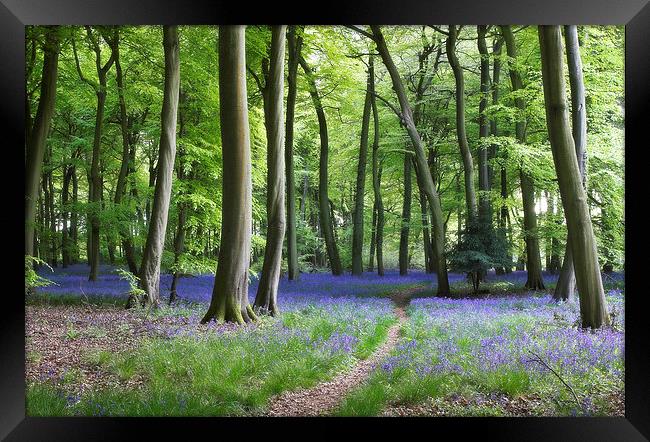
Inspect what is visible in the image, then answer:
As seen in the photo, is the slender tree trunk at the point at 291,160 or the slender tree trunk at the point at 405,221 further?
the slender tree trunk at the point at 405,221

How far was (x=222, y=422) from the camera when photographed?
4703mm

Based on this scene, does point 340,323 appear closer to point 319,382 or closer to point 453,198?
point 319,382

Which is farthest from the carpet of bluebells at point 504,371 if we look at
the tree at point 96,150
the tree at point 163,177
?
the tree at point 96,150

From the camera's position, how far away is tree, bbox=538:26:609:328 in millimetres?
5695

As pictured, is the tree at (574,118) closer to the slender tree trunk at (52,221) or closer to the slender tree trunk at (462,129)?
the slender tree trunk at (462,129)

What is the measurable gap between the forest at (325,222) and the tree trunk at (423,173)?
0.13 feet

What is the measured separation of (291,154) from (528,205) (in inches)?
167

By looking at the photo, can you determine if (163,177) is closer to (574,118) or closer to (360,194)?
(360,194)

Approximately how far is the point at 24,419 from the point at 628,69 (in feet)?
21.8

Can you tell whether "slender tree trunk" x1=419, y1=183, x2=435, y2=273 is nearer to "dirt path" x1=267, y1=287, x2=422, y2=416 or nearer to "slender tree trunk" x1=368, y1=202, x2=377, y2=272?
"slender tree trunk" x1=368, y1=202, x2=377, y2=272

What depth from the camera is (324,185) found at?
30.0 feet

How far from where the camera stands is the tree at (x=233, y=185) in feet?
20.8

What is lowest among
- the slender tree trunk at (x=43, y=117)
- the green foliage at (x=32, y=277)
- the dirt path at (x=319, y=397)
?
the dirt path at (x=319, y=397)
